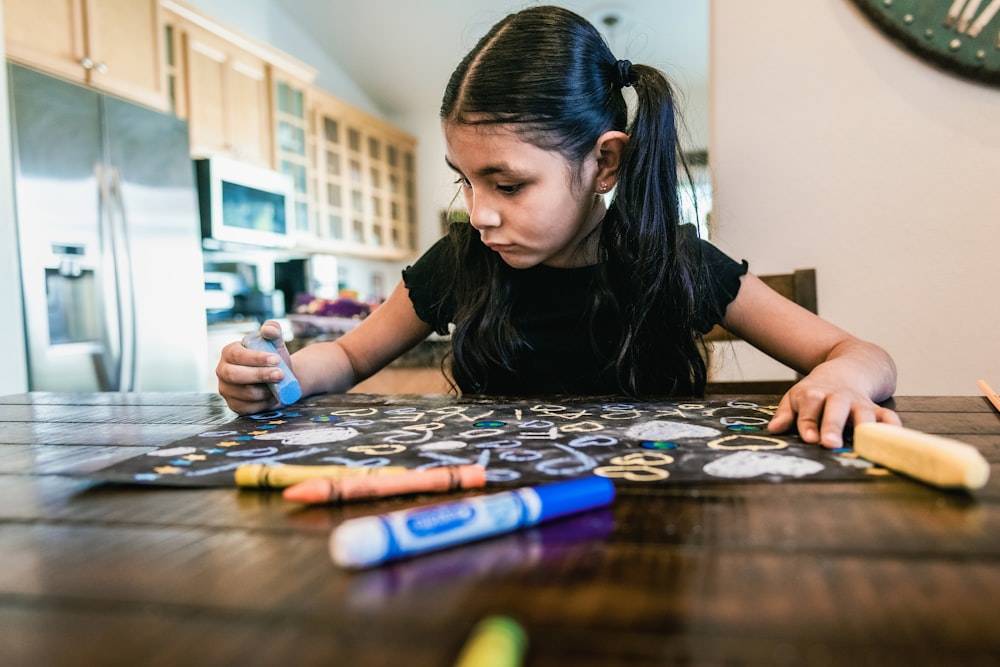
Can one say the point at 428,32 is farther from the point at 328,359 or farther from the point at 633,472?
the point at 633,472

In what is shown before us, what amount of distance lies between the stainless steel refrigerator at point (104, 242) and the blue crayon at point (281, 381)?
4.77ft

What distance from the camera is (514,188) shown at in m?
0.83

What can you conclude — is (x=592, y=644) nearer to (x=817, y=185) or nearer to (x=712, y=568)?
(x=712, y=568)

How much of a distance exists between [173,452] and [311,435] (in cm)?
12

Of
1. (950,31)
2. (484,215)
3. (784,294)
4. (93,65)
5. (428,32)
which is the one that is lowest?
(784,294)

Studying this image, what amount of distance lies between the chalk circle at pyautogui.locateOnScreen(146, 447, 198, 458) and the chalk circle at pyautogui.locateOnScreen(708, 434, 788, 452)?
43 cm

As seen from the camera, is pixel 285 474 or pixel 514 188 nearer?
pixel 285 474

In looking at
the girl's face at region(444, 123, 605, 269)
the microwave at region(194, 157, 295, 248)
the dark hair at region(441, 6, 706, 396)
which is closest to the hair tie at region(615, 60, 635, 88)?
the dark hair at region(441, 6, 706, 396)

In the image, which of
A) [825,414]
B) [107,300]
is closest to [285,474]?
[825,414]

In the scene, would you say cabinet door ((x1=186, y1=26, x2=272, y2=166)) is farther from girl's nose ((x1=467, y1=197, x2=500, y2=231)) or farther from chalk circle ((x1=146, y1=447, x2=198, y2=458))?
chalk circle ((x1=146, y1=447, x2=198, y2=458))

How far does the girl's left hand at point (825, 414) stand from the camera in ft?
1.68

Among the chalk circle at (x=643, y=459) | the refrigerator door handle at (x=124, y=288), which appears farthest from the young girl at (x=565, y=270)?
the refrigerator door handle at (x=124, y=288)

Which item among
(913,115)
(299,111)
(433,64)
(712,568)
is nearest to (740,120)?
(913,115)

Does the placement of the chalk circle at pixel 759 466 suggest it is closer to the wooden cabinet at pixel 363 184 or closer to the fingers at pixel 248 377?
the fingers at pixel 248 377
